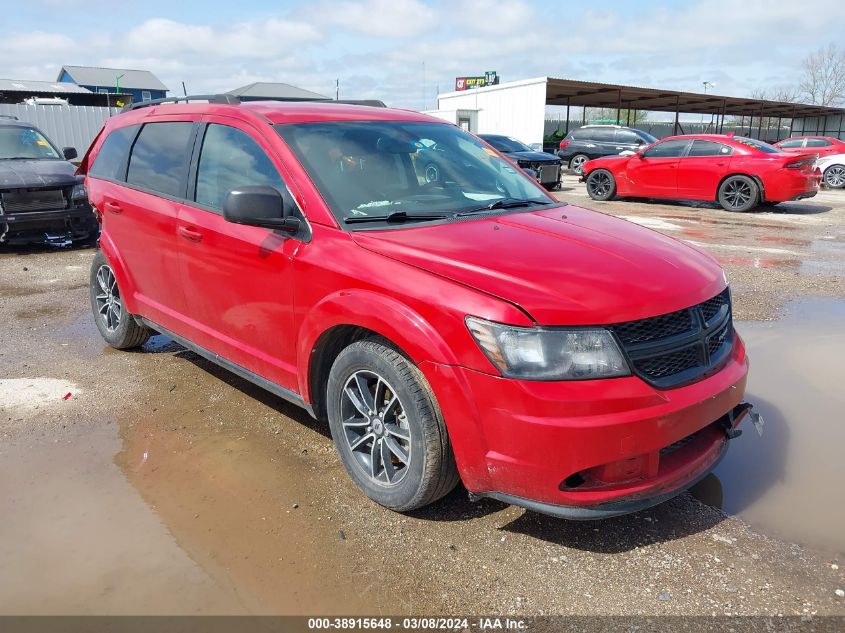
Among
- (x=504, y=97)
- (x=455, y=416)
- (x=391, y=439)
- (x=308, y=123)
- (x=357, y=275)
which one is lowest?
(x=391, y=439)

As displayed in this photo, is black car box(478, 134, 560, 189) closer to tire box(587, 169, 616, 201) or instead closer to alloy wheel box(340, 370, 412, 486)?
tire box(587, 169, 616, 201)

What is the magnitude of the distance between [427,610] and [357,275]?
1.40 metres

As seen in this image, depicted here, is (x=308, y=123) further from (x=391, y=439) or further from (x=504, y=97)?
(x=504, y=97)

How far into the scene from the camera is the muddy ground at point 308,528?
2586 millimetres

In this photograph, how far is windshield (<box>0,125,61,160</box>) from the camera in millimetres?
10297

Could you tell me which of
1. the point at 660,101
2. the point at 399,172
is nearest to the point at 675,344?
the point at 399,172

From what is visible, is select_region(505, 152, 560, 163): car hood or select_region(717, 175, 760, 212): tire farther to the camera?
select_region(505, 152, 560, 163): car hood

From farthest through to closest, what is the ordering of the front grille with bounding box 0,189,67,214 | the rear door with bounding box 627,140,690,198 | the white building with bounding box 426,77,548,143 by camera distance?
the white building with bounding box 426,77,548,143 → the rear door with bounding box 627,140,690,198 → the front grille with bounding box 0,189,67,214

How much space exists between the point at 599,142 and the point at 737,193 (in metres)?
10.2

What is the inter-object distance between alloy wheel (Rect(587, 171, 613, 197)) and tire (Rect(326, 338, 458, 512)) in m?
14.2

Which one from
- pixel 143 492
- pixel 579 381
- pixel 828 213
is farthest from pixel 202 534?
pixel 828 213

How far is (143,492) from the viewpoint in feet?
10.9

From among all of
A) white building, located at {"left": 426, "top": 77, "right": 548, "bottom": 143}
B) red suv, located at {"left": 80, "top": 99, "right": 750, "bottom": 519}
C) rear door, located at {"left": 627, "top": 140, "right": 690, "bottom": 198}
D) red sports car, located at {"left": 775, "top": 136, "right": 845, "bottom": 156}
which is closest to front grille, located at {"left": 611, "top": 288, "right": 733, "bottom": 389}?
red suv, located at {"left": 80, "top": 99, "right": 750, "bottom": 519}

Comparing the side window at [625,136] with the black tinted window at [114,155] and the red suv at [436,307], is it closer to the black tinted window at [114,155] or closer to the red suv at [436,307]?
the red suv at [436,307]
